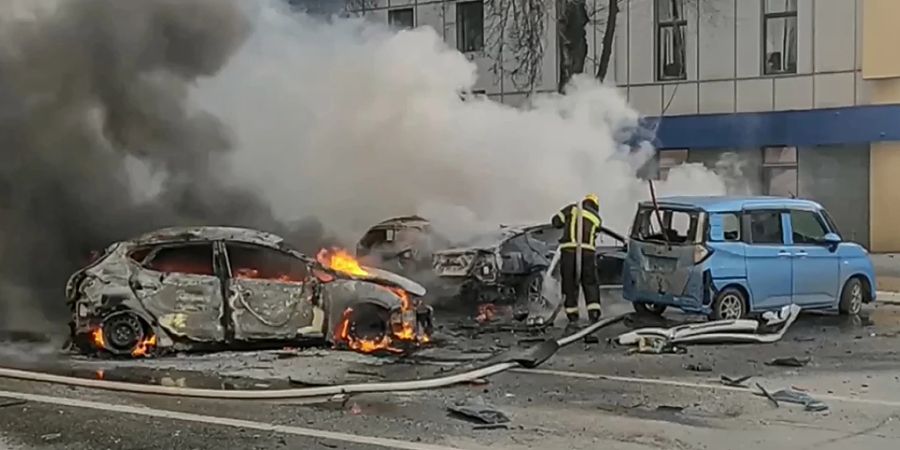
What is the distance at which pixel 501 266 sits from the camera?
15.3 metres

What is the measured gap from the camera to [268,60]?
1850 centimetres

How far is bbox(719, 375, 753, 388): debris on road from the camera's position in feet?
33.2

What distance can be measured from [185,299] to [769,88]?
1822 centimetres

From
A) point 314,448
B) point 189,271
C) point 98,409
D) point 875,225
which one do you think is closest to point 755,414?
point 314,448

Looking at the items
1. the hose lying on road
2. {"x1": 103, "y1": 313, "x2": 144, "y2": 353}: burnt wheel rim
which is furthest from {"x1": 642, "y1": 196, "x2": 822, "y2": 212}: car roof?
{"x1": 103, "y1": 313, "x2": 144, "y2": 353}: burnt wheel rim

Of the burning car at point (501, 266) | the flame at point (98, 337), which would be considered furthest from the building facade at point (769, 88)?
the flame at point (98, 337)

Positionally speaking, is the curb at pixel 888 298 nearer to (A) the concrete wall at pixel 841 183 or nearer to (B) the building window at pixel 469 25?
(A) the concrete wall at pixel 841 183

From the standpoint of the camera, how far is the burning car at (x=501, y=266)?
50.2 feet

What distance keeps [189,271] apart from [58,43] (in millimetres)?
6056

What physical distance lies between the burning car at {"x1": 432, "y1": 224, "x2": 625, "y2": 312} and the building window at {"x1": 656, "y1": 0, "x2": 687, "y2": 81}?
12.9 metres

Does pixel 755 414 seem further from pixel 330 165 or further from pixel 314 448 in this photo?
pixel 330 165

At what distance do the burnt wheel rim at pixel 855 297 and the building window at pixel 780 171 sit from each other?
1124cm

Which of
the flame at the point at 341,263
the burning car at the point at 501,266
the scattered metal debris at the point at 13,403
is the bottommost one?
the scattered metal debris at the point at 13,403

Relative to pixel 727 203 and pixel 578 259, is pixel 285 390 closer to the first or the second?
pixel 578 259
